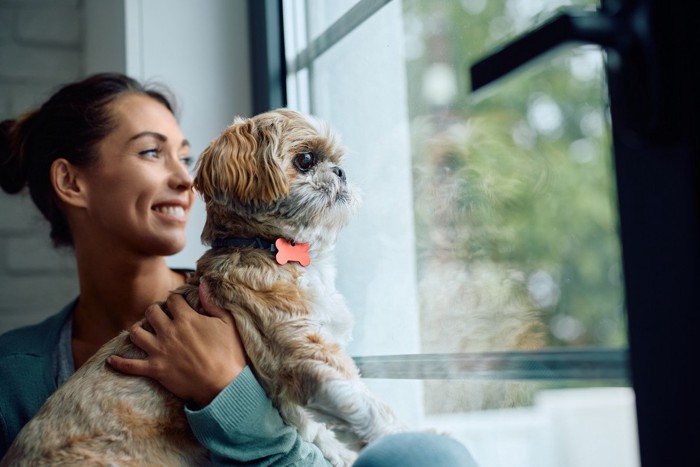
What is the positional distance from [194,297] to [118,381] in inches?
9.3

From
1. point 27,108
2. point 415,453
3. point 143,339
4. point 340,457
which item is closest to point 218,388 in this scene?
point 143,339

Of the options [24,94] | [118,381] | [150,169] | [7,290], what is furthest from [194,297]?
[24,94]

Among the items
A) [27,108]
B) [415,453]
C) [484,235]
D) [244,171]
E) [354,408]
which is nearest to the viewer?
[415,453]

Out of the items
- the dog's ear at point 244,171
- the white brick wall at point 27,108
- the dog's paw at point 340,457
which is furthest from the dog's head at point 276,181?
the white brick wall at point 27,108

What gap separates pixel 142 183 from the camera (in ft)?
6.43

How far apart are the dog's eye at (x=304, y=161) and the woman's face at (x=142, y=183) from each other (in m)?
0.59

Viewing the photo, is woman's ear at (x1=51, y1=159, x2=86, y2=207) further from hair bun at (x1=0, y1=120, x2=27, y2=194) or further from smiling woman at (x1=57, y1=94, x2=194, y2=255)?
hair bun at (x1=0, y1=120, x2=27, y2=194)

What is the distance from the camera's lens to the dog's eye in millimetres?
1502

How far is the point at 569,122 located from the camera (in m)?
1.25

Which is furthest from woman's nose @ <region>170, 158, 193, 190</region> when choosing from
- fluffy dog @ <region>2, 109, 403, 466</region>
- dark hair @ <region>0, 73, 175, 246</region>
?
fluffy dog @ <region>2, 109, 403, 466</region>

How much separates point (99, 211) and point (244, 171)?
81 cm

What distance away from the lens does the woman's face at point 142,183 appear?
1.97m

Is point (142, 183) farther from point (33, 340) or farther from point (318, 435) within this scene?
point (318, 435)

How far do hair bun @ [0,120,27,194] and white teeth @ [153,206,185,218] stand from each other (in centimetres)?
56
